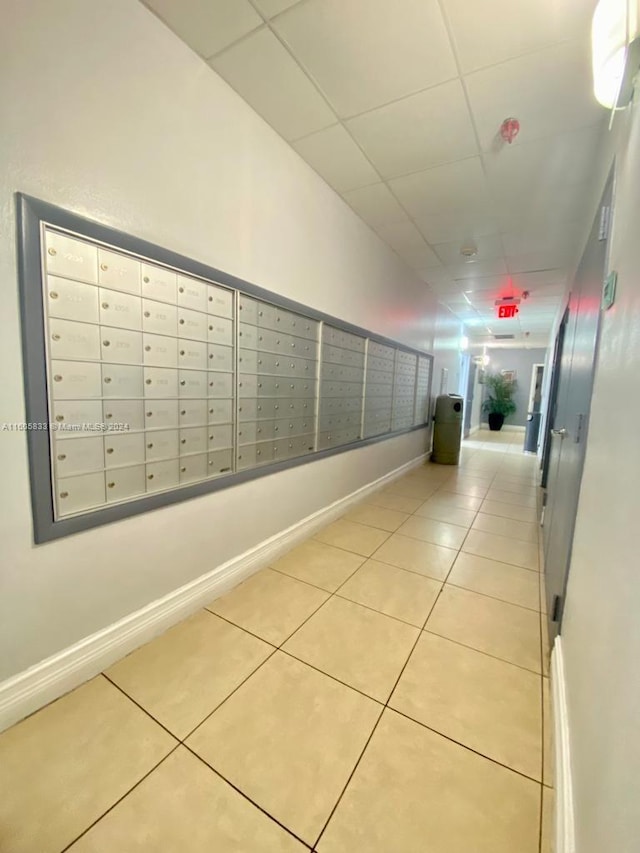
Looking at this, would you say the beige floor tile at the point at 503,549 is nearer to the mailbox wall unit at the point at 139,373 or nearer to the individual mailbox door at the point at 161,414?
the mailbox wall unit at the point at 139,373

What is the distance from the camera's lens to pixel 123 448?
1304 millimetres

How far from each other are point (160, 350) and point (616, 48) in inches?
69.8

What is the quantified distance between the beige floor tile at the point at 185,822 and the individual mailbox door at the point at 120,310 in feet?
4.79

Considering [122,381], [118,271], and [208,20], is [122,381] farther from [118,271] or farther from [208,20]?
[208,20]

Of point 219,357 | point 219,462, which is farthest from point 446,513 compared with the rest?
point 219,357

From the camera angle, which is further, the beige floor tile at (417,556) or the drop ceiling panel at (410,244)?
the drop ceiling panel at (410,244)

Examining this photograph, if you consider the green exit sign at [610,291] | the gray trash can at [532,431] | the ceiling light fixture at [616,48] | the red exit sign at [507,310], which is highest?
the red exit sign at [507,310]

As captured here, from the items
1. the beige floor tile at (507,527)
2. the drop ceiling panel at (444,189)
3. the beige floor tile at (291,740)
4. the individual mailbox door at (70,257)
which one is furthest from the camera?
the beige floor tile at (507,527)

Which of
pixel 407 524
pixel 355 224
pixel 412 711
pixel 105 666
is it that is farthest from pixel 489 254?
pixel 105 666

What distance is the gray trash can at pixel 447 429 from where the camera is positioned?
4975 mm

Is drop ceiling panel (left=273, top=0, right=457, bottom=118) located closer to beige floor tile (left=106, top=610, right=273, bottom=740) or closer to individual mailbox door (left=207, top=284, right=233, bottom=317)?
individual mailbox door (left=207, top=284, right=233, bottom=317)

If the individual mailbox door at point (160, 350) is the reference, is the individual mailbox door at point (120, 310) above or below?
above

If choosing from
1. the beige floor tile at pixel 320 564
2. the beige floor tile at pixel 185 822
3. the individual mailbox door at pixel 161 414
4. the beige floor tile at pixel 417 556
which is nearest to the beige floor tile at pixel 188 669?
the beige floor tile at pixel 185 822

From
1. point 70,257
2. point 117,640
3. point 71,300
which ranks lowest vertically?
point 117,640
